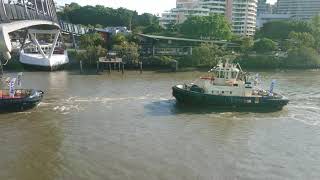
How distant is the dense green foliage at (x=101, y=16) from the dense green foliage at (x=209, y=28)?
35.1 meters

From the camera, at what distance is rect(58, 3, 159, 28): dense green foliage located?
136 metres

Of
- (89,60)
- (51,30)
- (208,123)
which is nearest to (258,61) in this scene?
(89,60)

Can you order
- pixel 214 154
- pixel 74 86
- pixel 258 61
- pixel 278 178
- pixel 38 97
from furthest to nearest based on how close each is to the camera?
1. pixel 258 61
2. pixel 74 86
3. pixel 38 97
4. pixel 214 154
5. pixel 278 178

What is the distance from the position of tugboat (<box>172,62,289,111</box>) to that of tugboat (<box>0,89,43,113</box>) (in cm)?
1220

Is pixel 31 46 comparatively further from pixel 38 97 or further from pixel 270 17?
pixel 270 17

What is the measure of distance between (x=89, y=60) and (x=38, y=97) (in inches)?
1453

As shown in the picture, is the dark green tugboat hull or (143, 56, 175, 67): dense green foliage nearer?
the dark green tugboat hull

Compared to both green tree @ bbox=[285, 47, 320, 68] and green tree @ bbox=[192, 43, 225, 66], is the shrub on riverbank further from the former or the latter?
green tree @ bbox=[192, 43, 225, 66]

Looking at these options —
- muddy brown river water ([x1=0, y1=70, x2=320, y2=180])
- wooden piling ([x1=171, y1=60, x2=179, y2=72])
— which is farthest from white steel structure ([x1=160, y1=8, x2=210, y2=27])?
muddy brown river water ([x1=0, y1=70, x2=320, y2=180])

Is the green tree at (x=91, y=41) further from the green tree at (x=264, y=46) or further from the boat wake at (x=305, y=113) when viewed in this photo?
the boat wake at (x=305, y=113)

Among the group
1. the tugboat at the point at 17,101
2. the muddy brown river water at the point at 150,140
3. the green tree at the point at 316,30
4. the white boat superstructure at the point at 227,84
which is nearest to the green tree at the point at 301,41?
the green tree at the point at 316,30

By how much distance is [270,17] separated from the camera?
179 metres

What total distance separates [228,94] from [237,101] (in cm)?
122

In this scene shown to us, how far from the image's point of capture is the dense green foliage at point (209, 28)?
345 feet
